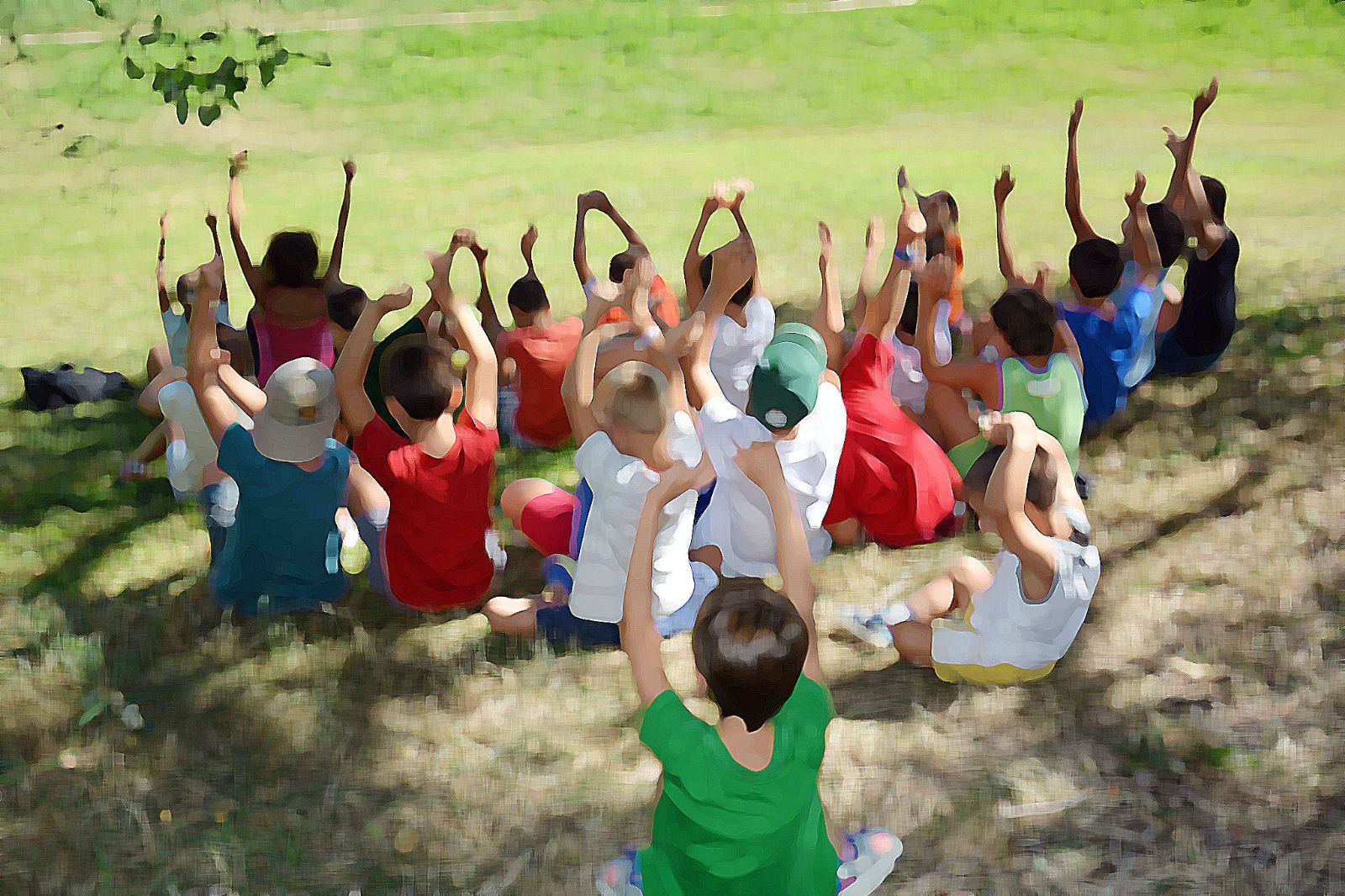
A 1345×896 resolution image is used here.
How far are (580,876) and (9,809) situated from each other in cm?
170

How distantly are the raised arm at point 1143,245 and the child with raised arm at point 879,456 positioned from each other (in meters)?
1.43

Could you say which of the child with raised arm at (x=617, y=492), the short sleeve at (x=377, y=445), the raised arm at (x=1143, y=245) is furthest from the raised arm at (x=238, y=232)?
the raised arm at (x=1143, y=245)

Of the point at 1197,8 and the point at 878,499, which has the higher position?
the point at 1197,8

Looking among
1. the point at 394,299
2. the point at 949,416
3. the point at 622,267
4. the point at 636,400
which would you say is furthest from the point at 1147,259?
the point at 394,299

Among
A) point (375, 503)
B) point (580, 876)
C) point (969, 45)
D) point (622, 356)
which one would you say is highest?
point (969, 45)

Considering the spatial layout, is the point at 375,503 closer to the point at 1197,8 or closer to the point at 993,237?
the point at 993,237

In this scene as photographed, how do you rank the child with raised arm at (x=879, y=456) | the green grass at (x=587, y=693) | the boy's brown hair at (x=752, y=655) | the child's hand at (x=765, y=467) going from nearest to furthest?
the boy's brown hair at (x=752, y=655), the child's hand at (x=765, y=467), the green grass at (x=587, y=693), the child with raised arm at (x=879, y=456)

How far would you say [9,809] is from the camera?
3486 mm

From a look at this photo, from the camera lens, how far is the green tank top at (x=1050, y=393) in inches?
185

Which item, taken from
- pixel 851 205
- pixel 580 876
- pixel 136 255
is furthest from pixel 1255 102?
pixel 580 876

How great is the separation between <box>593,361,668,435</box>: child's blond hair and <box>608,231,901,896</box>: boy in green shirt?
983 mm

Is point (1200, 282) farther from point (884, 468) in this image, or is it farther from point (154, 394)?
point (154, 394)

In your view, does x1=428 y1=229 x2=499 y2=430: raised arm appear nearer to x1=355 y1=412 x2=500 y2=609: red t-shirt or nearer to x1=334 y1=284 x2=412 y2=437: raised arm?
x1=355 y1=412 x2=500 y2=609: red t-shirt

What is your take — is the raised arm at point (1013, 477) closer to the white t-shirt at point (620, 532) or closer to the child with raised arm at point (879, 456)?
the white t-shirt at point (620, 532)
